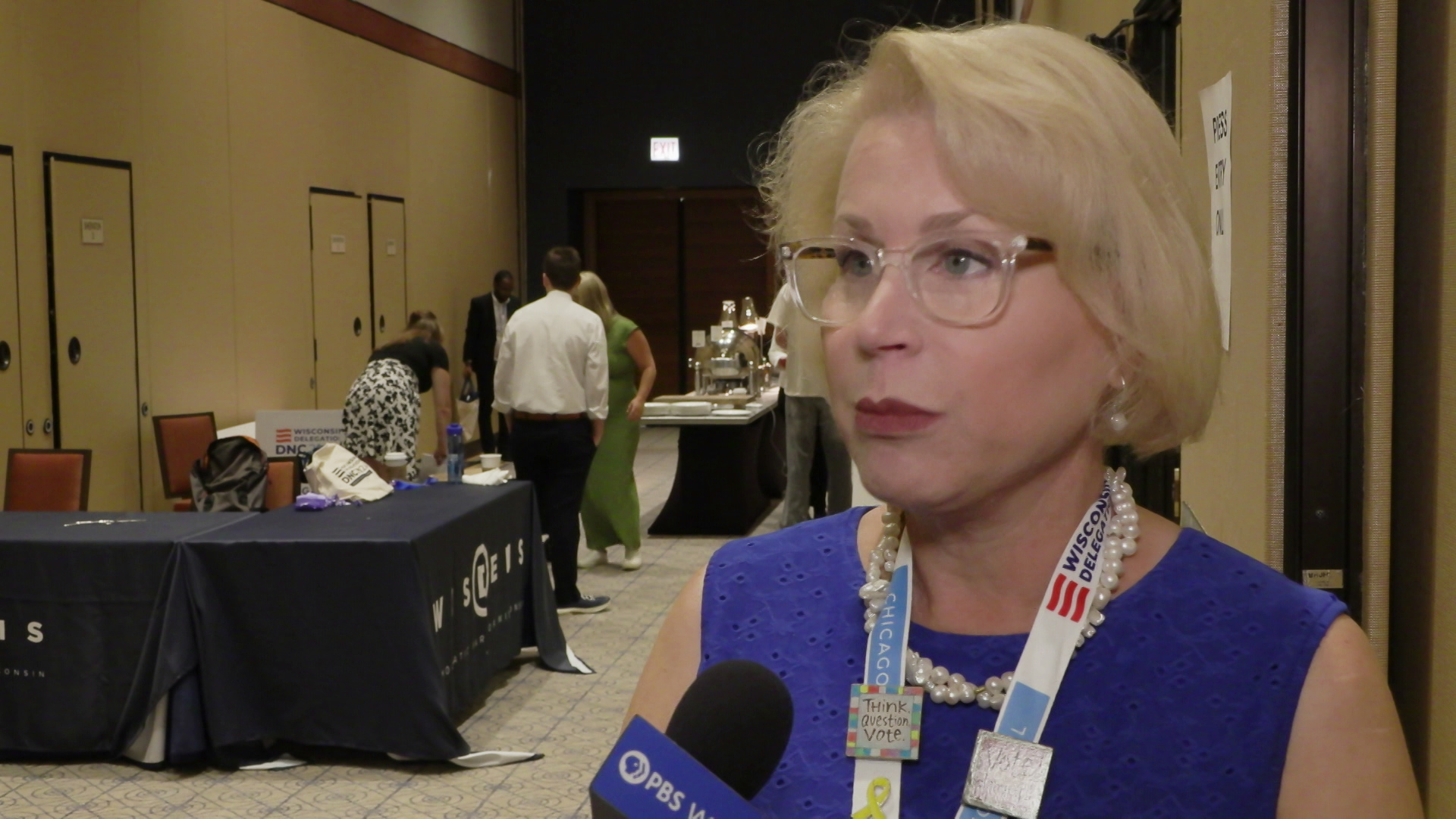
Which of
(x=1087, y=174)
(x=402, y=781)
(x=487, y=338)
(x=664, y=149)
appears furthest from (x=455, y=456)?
(x=664, y=149)

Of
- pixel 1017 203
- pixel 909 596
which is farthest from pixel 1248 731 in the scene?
pixel 1017 203

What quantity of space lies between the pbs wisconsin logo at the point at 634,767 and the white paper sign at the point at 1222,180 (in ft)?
4.86

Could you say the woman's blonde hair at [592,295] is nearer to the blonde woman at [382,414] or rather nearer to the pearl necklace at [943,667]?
the blonde woman at [382,414]

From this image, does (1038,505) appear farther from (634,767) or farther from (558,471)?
(558,471)

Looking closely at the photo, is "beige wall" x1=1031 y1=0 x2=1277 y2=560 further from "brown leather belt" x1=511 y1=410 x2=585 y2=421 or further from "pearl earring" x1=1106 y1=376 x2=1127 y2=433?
"brown leather belt" x1=511 y1=410 x2=585 y2=421

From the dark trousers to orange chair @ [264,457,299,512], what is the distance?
0.95 m

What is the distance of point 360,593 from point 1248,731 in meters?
3.50

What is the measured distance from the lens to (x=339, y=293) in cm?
1071

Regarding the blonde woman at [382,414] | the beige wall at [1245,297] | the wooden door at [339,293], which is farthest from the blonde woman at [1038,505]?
the wooden door at [339,293]

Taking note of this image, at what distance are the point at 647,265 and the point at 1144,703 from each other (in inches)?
597

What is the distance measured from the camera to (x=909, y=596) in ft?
3.54

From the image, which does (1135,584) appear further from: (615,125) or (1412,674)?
(615,125)

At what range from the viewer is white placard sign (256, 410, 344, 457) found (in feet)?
25.9

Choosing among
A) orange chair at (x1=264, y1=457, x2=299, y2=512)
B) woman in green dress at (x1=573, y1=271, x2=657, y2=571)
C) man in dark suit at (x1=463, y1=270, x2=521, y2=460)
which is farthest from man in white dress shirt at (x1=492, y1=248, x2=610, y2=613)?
man in dark suit at (x1=463, y1=270, x2=521, y2=460)
